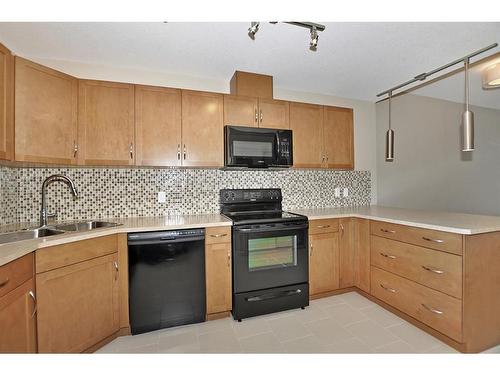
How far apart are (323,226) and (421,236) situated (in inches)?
33.1

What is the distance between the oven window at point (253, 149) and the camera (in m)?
2.34

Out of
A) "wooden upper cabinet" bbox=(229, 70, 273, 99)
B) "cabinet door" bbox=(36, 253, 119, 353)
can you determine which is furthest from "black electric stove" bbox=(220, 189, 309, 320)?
"wooden upper cabinet" bbox=(229, 70, 273, 99)

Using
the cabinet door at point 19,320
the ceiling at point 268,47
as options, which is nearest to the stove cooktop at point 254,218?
the cabinet door at point 19,320

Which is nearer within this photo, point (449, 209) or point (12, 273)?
point (12, 273)

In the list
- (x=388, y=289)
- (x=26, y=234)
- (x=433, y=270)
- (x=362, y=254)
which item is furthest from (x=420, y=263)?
(x=26, y=234)

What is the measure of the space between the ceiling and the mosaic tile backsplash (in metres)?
1.05

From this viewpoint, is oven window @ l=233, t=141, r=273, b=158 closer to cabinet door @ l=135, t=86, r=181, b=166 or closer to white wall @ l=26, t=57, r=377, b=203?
cabinet door @ l=135, t=86, r=181, b=166

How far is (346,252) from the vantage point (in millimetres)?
2539

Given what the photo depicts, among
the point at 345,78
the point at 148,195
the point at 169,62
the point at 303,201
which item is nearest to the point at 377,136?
the point at 345,78

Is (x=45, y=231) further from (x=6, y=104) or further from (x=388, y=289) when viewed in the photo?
(x=388, y=289)

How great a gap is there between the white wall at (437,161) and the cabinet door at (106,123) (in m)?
3.17

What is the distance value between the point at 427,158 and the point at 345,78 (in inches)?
52.1

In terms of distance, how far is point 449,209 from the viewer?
246 cm

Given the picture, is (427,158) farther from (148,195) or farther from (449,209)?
(148,195)
